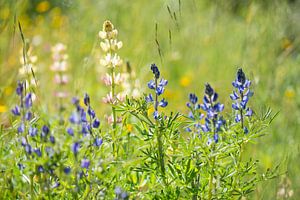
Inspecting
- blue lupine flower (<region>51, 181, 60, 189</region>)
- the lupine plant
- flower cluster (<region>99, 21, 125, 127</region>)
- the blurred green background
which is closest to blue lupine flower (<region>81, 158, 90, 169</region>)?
the lupine plant

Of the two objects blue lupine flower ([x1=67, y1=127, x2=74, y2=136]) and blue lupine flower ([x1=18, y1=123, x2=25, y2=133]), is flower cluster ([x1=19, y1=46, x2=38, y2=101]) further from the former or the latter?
blue lupine flower ([x1=67, y1=127, x2=74, y2=136])

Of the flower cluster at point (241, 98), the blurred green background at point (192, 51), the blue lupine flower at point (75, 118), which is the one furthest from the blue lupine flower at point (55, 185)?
the blurred green background at point (192, 51)

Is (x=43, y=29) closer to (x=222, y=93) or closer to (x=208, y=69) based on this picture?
(x=208, y=69)

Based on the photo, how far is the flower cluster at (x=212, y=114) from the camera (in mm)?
1678

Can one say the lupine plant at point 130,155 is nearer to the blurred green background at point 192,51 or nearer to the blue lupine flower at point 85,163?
the blue lupine flower at point 85,163

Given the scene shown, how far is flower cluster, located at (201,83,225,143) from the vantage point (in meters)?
1.68

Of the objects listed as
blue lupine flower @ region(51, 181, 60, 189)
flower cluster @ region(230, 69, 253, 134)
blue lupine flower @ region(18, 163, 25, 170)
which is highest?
flower cluster @ region(230, 69, 253, 134)

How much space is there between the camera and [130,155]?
1724 mm

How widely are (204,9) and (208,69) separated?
190 cm

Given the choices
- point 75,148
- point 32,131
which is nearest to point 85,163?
point 75,148

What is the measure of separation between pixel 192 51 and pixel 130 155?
3.42 meters

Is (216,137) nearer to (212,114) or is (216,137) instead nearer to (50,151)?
(212,114)

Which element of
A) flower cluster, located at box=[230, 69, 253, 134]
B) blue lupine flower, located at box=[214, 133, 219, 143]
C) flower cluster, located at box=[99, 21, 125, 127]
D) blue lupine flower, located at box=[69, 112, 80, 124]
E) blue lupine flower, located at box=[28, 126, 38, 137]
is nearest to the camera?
blue lupine flower, located at box=[69, 112, 80, 124]

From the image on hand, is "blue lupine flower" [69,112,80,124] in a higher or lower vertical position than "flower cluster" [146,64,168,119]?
lower
